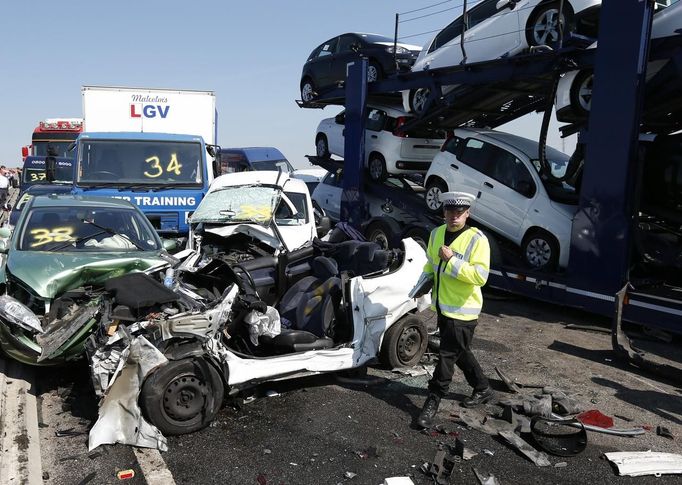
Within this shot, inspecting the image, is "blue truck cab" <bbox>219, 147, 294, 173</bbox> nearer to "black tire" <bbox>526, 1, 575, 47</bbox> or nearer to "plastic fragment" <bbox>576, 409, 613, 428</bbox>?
"black tire" <bbox>526, 1, 575, 47</bbox>

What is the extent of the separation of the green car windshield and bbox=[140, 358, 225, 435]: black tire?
2.20 m

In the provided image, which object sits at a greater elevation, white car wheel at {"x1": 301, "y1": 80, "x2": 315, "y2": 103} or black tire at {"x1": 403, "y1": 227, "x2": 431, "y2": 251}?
white car wheel at {"x1": 301, "y1": 80, "x2": 315, "y2": 103}

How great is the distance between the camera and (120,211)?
663 cm

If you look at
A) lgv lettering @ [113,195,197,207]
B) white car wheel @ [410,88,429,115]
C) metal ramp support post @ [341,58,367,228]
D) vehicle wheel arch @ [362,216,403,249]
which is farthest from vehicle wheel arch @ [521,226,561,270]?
lgv lettering @ [113,195,197,207]

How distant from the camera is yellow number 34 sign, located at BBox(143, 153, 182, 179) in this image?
944 centimetres

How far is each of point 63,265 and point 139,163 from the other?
4646 millimetres

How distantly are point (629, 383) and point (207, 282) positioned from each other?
4.09m

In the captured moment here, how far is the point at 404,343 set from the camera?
5.63 metres

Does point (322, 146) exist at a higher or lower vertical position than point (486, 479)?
higher

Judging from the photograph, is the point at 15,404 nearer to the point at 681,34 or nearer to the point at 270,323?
the point at 270,323

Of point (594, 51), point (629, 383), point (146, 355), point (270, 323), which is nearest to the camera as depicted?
point (146, 355)

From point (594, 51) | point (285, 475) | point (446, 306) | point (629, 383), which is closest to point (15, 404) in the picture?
point (285, 475)

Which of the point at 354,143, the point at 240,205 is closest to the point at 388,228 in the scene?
the point at 354,143

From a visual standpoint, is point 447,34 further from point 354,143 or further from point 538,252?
point 538,252
